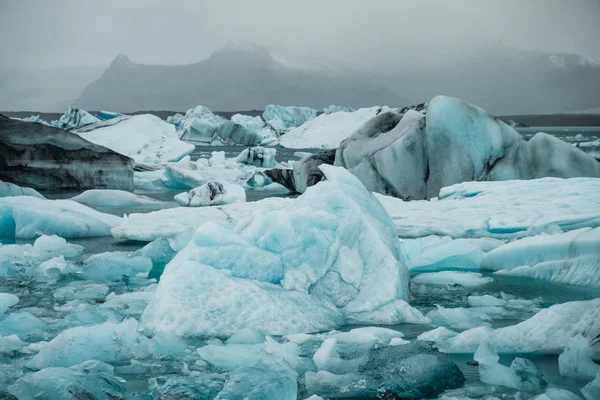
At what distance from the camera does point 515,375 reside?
99.2 inches

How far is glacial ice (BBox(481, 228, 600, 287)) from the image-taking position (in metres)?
4.34

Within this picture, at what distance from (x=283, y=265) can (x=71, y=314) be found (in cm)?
125

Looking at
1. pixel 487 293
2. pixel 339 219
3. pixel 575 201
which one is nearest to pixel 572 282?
pixel 487 293

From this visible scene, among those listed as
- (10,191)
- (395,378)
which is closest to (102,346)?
(395,378)

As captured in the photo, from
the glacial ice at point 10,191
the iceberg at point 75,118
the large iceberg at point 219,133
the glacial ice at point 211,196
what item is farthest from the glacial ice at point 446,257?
the large iceberg at point 219,133

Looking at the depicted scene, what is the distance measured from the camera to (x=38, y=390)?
7.77ft

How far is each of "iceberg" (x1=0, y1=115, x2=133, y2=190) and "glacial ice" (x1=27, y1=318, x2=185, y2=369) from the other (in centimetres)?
947

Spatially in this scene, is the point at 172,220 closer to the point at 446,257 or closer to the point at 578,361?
the point at 446,257

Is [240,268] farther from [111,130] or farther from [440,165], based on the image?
[111,130]

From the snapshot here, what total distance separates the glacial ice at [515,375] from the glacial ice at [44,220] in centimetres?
531

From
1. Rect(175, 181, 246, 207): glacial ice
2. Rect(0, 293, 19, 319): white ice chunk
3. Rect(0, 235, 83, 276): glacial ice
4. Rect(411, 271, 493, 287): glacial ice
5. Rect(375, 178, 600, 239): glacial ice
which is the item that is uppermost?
Rect(0, 293, 19, 319): white ice chunk

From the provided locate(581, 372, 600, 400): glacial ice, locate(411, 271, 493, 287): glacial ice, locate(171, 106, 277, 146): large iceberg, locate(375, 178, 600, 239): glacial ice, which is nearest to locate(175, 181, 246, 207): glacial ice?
locate(375, 178, 600, 239): glacial ice

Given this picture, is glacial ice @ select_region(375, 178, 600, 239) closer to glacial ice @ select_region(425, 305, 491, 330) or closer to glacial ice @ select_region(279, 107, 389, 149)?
glacial ice @ select_region(425, 305, 491, 330)

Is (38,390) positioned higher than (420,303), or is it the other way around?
(38,390)
